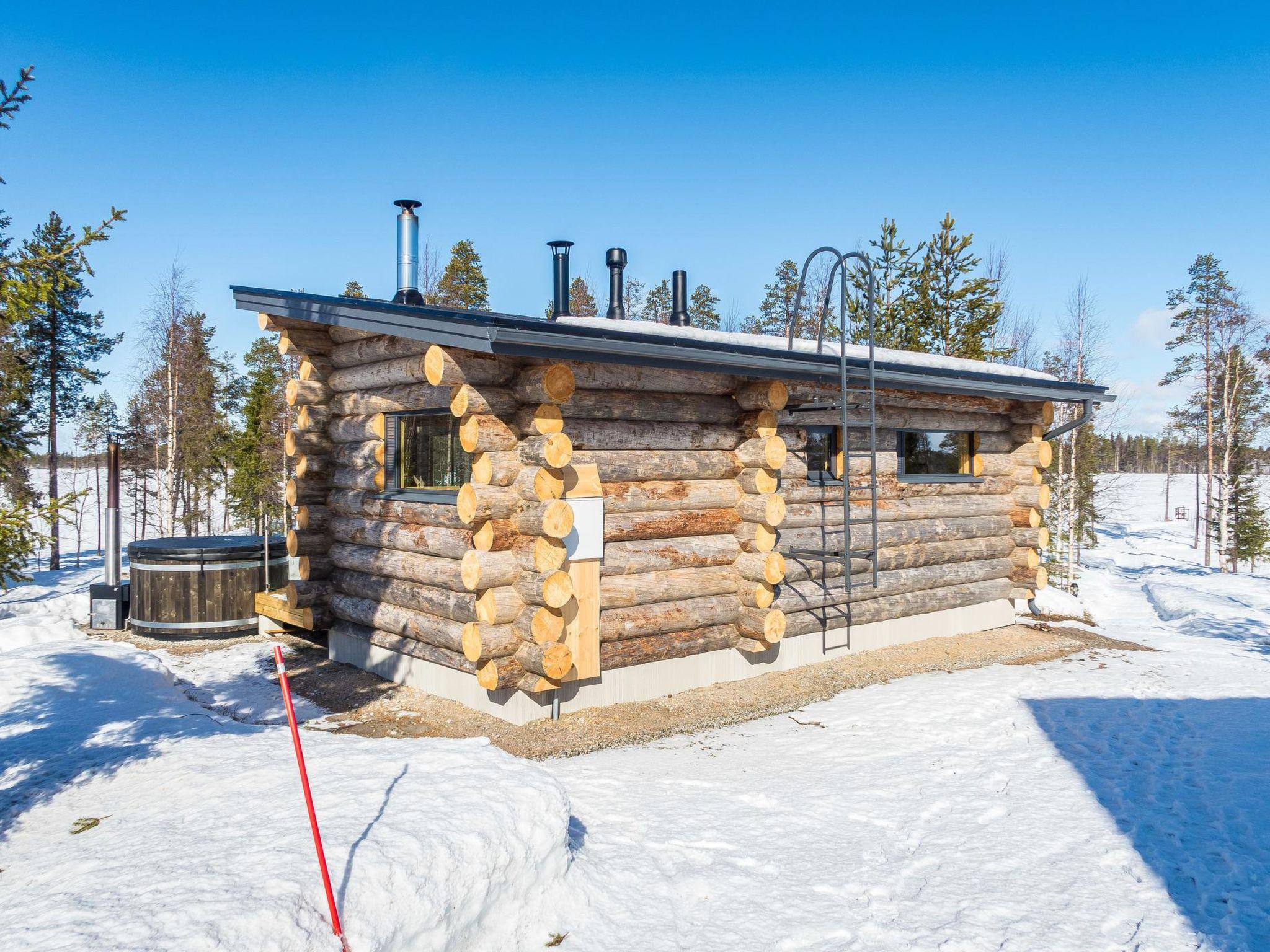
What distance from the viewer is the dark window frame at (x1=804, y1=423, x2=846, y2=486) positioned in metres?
10.4

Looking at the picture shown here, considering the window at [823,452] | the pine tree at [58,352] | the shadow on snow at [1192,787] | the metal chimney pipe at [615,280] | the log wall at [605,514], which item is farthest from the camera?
the pine tree at [58,352]

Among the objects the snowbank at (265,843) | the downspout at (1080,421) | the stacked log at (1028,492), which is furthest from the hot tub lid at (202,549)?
the downspout at (1080,421)

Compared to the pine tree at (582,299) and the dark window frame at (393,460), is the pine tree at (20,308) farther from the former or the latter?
the pine tree at (582,299)

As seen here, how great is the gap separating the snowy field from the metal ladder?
187 centimetres

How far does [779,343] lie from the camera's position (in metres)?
11.0

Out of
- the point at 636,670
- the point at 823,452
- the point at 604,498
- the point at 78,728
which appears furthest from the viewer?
the point at 823,452

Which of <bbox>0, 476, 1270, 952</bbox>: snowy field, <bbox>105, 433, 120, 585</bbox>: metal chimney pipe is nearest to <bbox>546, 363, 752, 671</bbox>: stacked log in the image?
<bbox>0, 476, 1270, 952</bbox>: snowy field

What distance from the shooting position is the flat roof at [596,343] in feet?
22.7

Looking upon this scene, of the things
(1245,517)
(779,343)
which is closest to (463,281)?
(779,343)

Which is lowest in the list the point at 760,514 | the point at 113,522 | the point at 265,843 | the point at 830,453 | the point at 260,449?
the point at 265,843

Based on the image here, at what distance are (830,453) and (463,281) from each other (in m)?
23.0

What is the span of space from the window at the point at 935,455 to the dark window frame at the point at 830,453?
55.3 inches

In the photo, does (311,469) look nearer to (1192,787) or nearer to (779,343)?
(779,343)

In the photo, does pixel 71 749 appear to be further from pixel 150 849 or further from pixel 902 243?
pixel 902 243
